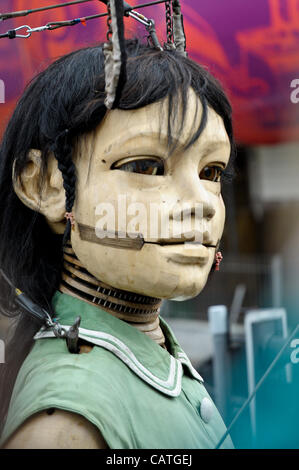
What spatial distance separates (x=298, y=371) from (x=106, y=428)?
366 millimetres

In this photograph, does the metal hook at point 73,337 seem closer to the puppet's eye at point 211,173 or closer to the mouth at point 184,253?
the mouth at point 184,253

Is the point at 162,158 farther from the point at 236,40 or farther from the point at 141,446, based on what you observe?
the point at 236,40

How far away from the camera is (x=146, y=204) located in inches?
39.1

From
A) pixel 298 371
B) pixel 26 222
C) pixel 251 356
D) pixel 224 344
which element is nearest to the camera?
pixel 298 371

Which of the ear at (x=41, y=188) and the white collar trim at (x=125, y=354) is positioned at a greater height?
the ear at (x=41, y=188)

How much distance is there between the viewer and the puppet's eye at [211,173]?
3.65 ft

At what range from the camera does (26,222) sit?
1.18 metres

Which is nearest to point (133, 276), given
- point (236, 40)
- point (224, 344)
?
point (236, 40)

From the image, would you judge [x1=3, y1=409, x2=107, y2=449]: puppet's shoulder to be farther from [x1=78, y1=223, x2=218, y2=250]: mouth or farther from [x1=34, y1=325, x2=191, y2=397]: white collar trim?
[x1=78, y1=223, x2=218, y2=250]: mouth

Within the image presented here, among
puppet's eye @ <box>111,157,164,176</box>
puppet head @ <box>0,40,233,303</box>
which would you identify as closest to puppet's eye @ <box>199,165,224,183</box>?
puppet head @ <box>0,40,233,303</box>

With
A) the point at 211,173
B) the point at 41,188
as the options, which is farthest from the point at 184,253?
the point at 41,188

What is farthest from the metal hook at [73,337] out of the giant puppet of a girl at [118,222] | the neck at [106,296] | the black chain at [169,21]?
the black chain at [169,21]

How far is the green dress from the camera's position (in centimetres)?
88

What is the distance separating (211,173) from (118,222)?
0.25 metres
